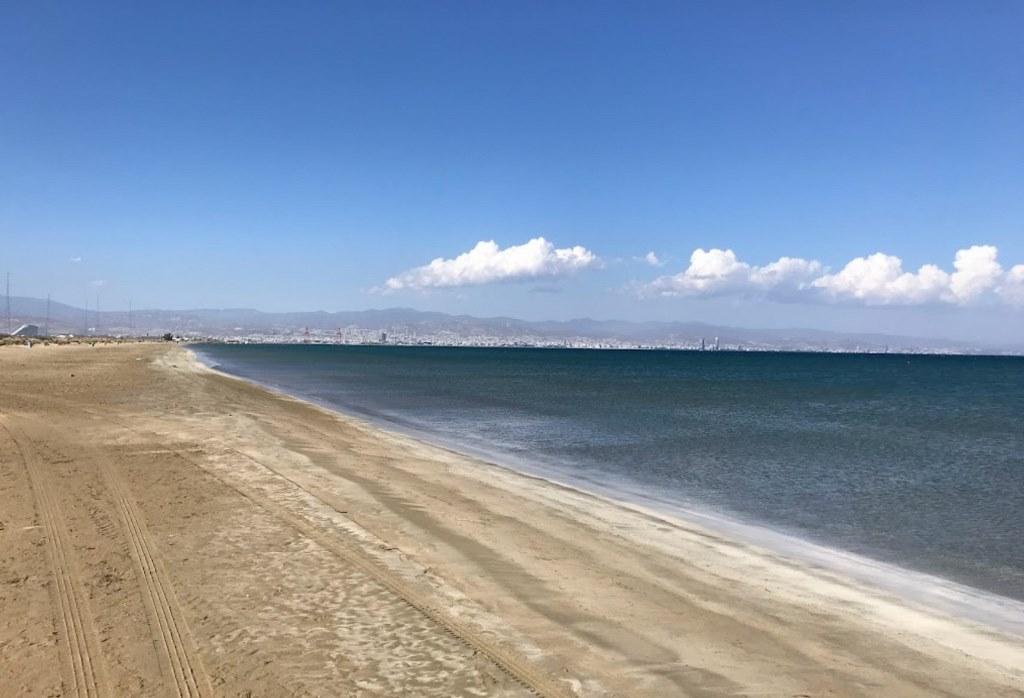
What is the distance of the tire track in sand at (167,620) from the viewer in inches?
212

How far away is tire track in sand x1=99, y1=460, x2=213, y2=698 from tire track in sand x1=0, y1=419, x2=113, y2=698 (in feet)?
1.64

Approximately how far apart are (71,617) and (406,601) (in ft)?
10.5

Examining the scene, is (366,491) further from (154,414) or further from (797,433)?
(797,433)

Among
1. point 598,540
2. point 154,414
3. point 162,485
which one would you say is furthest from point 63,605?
point 154,414

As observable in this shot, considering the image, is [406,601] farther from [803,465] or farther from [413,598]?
[803,465]

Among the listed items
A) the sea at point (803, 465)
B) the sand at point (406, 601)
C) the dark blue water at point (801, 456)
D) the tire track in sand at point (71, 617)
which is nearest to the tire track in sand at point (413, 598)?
the sand at point (406, 601)

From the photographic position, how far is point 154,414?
23.1 meters

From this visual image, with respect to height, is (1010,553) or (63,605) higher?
(63,605)

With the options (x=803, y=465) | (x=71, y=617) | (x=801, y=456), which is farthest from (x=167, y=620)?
(x=801, y=456)

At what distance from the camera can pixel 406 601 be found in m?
7.29

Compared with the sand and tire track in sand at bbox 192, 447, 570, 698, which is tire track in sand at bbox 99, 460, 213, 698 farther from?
tire track in sand at bbox 192, 447, 570, 698

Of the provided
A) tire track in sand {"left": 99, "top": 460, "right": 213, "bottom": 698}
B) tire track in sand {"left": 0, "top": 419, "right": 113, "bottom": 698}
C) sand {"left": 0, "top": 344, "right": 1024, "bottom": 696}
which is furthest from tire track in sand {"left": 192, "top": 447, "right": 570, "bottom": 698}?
tire track in sand {"left": 0, "top": 419, "right": 113, "bottom": 698}

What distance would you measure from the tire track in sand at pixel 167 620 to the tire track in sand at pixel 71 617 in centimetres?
50

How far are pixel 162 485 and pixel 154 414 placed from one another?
485 inches
